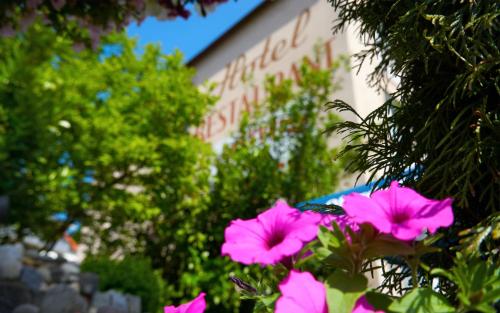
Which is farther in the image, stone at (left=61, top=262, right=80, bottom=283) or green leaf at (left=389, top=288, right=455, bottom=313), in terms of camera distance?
stone at (left=61, top=262, right=80, bottom=283)

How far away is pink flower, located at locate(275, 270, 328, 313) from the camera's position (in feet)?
2.59

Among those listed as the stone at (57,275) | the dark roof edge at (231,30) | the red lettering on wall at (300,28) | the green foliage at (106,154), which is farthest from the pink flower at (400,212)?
the dark roof edge at (231,30)

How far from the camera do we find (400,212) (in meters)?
0.89

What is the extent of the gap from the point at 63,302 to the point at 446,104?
5.54m

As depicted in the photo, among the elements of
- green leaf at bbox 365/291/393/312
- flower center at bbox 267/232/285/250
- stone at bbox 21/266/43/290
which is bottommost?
green leaf at bbox 365/291/393/312

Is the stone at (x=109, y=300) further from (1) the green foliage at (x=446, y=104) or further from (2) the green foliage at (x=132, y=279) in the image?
(1) the green foliage at (x=446, y=104)

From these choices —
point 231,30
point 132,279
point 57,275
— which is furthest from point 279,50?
point 57,275

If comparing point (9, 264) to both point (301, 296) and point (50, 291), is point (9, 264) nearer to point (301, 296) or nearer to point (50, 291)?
point (50, 291)

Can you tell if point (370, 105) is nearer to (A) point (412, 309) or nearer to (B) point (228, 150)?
(B) point (228, 150)

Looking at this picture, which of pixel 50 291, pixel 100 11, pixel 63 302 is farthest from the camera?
pixel 50 291

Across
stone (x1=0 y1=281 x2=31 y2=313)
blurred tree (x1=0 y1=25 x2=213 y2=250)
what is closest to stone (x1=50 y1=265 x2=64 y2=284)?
stone (x1=0 y1=281 x2=31 y2=313)

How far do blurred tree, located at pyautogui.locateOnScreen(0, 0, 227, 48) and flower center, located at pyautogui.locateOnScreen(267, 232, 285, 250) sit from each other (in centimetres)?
304

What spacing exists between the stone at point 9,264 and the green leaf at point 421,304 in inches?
247

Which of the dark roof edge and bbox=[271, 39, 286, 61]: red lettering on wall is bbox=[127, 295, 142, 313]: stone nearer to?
bbox=[271, 39, 286, 61]: red lettering on wall
